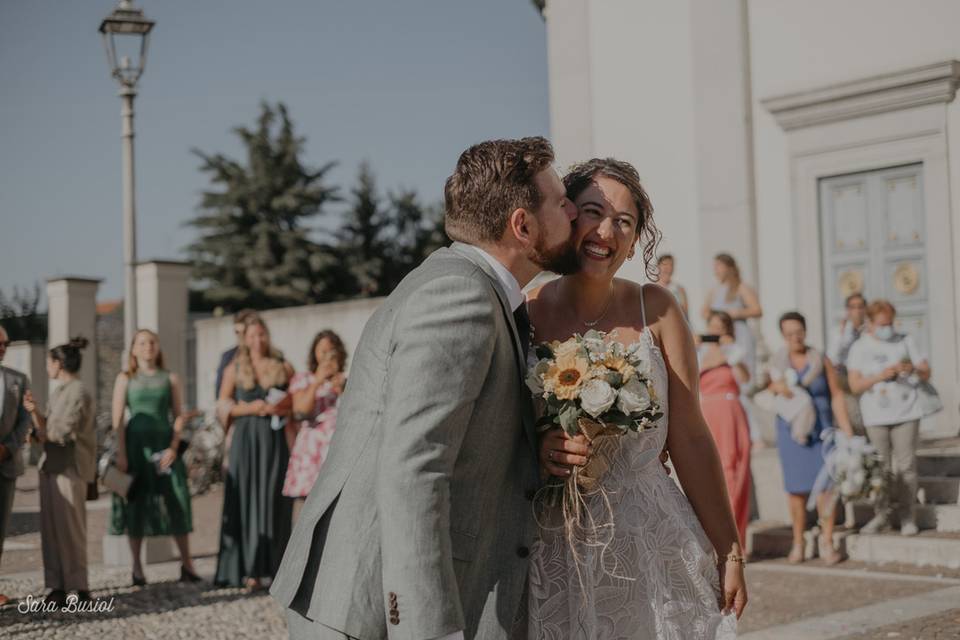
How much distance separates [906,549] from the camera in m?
9.73

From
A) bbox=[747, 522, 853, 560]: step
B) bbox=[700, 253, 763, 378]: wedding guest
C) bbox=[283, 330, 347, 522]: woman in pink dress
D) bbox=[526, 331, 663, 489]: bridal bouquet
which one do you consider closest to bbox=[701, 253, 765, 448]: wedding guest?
bbox=[700, 253, 763, 378]: wedding guest

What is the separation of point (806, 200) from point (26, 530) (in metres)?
10.3

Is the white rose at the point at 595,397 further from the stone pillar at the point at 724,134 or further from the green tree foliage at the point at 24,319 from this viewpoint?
the green tree foliage at the point at 24,319

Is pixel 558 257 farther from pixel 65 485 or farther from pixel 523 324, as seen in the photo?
pixel 65 485

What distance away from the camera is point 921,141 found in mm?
13172

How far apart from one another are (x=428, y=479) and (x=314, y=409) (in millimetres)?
7020

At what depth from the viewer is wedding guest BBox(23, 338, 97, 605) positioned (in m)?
8.80

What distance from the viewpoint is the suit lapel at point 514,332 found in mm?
2996

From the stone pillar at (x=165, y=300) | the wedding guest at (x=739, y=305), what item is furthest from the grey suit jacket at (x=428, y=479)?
the stone pillar at (x=165, y=300)

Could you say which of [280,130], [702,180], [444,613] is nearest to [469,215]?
[444,613]

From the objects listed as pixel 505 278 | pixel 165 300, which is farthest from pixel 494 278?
pixel 165 300

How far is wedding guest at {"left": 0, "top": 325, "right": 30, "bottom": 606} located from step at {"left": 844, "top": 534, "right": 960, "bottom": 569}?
6888 millimetres

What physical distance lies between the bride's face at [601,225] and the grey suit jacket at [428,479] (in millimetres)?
582

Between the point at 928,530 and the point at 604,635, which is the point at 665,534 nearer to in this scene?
the point at 604,635
